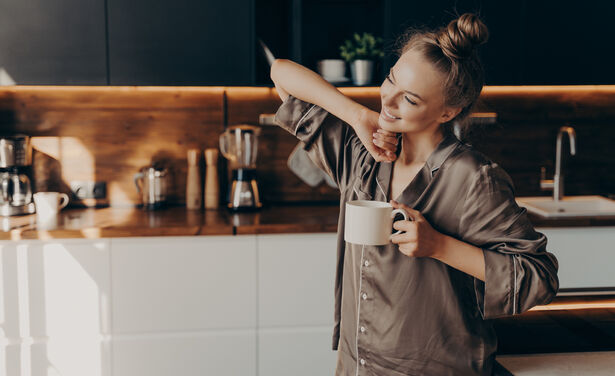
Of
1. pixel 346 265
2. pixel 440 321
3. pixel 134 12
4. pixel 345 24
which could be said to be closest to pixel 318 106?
pixel 346 265

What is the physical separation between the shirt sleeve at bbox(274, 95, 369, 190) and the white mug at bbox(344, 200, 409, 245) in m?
0.22

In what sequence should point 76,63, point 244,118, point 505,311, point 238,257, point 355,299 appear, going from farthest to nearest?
point 244,118, point 76,63, point 238,257, point 355,299, point 505,311

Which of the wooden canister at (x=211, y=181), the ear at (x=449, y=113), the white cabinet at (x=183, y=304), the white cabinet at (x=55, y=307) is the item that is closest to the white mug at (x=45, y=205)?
the white cabinet at (x=55, y=307)

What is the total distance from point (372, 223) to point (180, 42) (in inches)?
67.3

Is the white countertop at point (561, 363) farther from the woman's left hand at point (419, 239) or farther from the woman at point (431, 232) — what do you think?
the woman's left hand at point (419, 239)

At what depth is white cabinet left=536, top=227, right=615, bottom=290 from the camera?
231 centimetres

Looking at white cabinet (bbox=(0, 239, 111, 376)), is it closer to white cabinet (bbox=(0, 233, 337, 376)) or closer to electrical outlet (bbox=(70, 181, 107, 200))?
white cabinet (bbox=(0, 233, 337, 376))

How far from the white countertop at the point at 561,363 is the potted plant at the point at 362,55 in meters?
1.56

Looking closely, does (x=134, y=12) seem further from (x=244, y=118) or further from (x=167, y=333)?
(x=167, y=333)

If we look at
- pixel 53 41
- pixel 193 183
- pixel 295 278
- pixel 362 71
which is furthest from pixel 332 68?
pixel 53 41

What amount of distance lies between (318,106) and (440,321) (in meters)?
0.49

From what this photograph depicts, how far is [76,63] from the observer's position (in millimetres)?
2354

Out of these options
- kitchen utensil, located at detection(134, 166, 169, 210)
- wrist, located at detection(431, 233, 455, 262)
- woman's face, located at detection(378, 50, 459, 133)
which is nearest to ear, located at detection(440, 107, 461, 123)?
woman's face, located at detection(378, 50, 459, 133)

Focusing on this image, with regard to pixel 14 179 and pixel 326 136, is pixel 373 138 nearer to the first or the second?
pixel 326 136
